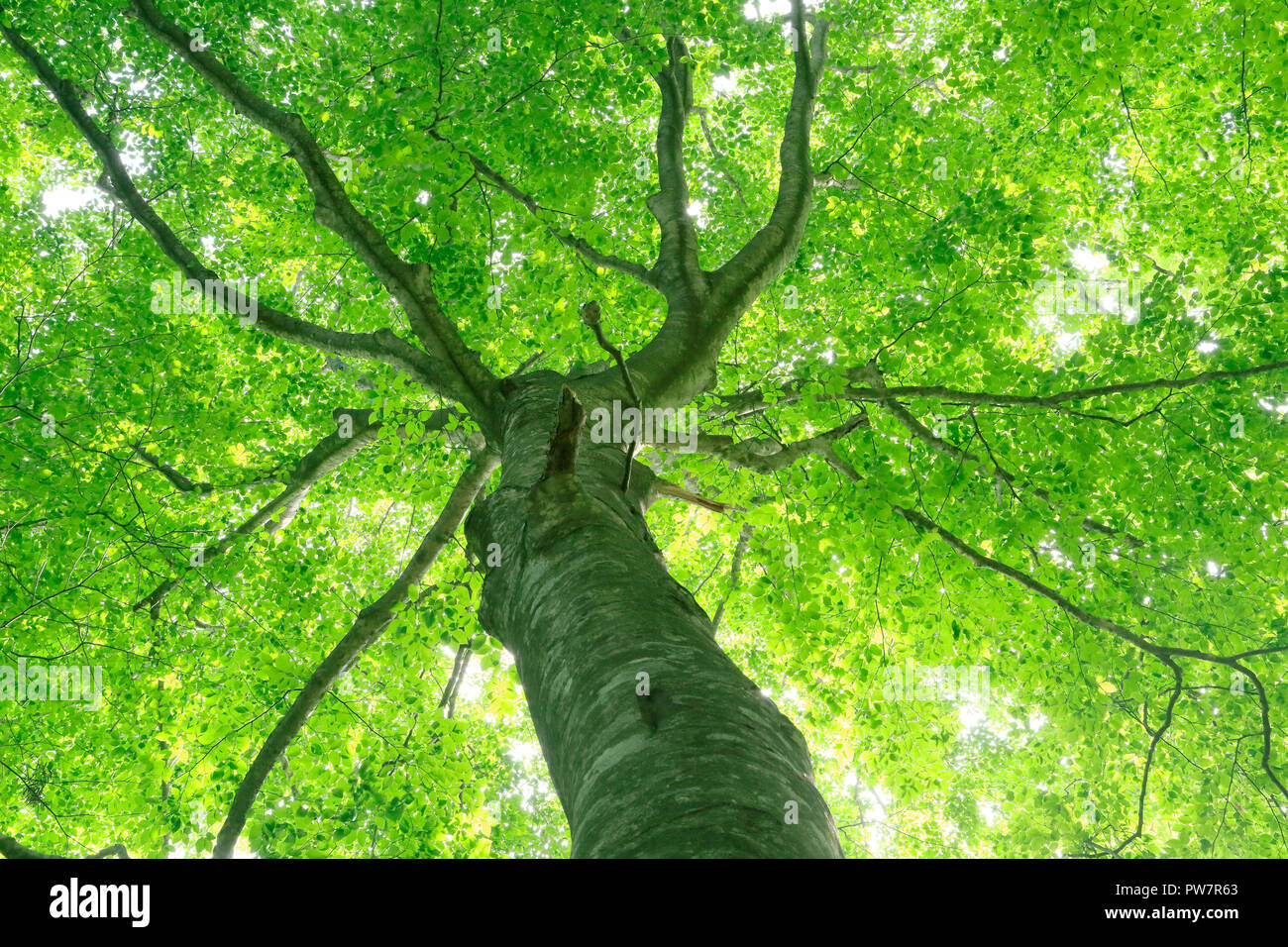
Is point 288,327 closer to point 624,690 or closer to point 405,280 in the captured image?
point 405,280

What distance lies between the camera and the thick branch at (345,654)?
363cm

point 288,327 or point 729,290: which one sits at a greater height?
point 729,290

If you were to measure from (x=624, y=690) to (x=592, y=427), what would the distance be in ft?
6.59

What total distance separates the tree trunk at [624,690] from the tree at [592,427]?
35 mm

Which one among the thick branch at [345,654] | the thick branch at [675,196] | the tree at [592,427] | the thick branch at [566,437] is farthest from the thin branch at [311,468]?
the thick branch at [566,437]

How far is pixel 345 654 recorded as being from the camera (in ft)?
14.0

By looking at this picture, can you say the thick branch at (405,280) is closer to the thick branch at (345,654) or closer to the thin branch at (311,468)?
the thick branch at (345,654)

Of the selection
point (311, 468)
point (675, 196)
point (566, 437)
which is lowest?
point (566, 437)

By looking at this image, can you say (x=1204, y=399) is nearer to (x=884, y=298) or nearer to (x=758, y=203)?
(x=884, y=298)

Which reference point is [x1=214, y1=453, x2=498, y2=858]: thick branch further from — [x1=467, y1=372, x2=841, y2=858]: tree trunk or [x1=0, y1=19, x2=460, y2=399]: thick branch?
[x1=467, y1=372, x2=841, y2=858]: tree trunk

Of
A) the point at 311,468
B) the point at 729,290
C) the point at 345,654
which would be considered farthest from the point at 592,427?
the point at 311,468

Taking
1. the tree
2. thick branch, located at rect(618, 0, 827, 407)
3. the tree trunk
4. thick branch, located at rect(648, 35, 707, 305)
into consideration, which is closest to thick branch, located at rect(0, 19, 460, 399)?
the tree
